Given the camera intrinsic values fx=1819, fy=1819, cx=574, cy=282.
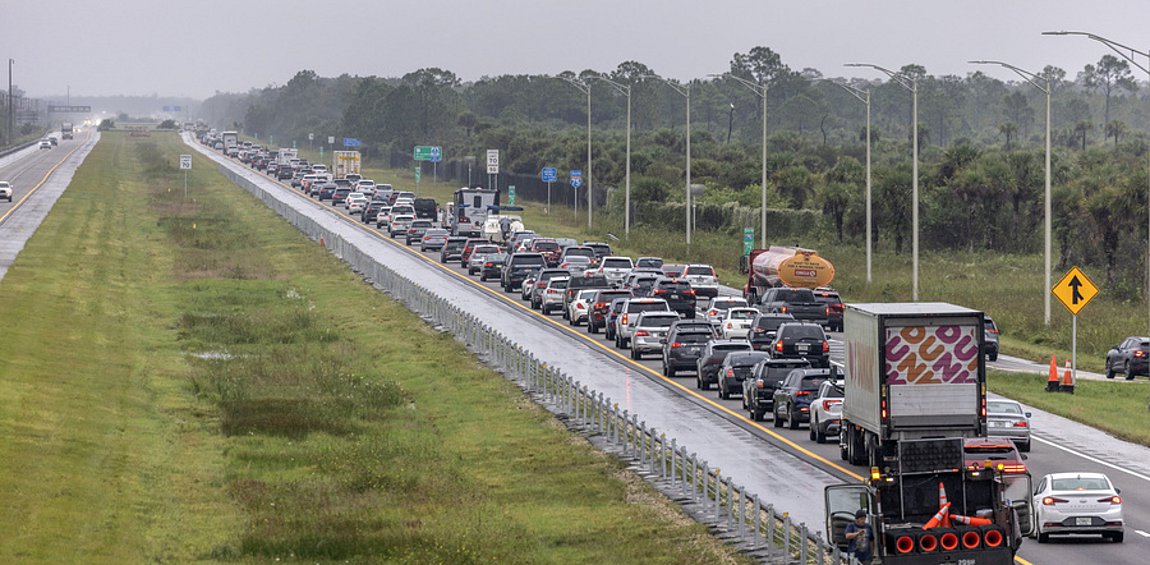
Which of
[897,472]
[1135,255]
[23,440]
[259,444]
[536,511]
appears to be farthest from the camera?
[1135,255]

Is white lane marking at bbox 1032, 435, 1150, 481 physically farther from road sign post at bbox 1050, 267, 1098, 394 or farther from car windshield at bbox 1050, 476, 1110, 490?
road sign post at bbox 1050, 267, 1098, 394

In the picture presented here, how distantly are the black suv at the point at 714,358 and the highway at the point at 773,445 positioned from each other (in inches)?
16.4

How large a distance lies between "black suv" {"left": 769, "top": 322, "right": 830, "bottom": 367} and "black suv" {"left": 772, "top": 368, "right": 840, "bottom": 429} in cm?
1080

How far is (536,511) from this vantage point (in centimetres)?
3234

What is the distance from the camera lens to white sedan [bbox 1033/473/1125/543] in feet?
93.0

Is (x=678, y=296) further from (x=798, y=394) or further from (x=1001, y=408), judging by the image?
(x=1001, y=408)

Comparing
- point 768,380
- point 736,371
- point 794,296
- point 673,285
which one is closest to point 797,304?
point 794,296

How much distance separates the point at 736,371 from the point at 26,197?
97354mm

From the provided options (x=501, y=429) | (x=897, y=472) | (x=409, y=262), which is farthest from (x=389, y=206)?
(x=897, y=472)

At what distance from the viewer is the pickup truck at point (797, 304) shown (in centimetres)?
6456

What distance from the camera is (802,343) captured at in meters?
→ 53.5

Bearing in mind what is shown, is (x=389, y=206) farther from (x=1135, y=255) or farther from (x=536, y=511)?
(x=536, y=511)

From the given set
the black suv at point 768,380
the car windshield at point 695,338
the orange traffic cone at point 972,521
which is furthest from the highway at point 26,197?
the orange traffic cone at point 972,521

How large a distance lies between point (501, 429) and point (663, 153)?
127 meters
